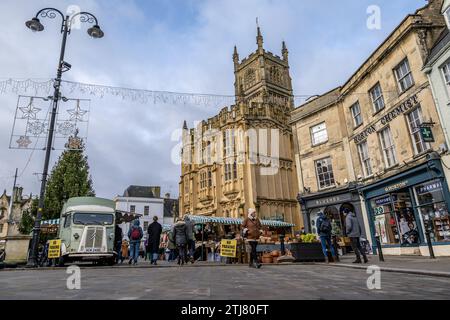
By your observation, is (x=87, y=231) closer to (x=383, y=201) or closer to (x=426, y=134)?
(x=383, y=201)

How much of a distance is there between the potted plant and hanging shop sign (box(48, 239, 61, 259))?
31.1 ft

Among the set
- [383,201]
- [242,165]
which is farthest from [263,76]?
[383,201]

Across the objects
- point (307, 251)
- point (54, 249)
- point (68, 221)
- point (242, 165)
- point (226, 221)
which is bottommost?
point (307, 251)

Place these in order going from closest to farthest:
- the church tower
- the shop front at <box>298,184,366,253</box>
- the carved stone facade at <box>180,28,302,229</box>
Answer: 1. the shop front at <box>298,184,366,253</box>
2. the carved stone facade at <box>180,28,302,229</box>
3. the church tower

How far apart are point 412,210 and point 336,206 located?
5.11 metres

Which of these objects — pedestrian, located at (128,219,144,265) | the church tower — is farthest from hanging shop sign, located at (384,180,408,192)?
the church tower

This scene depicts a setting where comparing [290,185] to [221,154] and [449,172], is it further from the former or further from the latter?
[449,172]

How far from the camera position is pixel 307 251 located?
41.6 feet

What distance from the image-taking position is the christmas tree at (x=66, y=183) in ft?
84.8

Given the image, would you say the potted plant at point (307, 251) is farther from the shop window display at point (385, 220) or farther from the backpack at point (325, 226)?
the shop window display at point (385, 220)

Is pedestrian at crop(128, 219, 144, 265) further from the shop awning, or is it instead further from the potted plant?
the potted plant

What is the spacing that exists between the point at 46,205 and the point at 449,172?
2759 cm

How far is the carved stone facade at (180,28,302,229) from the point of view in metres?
28.7

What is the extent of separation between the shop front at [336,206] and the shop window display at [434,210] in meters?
4.22
